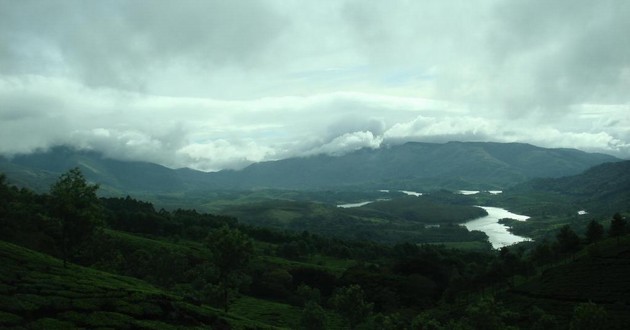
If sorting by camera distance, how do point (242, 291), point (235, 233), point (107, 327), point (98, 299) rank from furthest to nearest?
point (242, 291), point (235, 233), point (98, 299), point (107, 327)

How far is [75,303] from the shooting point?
59.7 m

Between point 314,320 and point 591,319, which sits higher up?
point 591,319

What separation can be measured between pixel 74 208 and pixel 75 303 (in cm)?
2407

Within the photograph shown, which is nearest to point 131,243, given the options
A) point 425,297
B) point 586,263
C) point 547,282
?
point 425,297

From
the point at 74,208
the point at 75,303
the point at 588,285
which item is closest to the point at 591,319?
the point at 588,285

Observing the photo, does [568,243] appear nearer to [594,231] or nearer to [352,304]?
[594,231]

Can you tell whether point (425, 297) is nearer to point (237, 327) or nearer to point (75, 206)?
point (237, 327)

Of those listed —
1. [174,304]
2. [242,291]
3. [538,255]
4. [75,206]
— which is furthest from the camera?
[538,255]

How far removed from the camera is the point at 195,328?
65.2 metres

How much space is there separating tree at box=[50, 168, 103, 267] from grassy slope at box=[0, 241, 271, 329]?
633 cm

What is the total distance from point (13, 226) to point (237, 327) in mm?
87885

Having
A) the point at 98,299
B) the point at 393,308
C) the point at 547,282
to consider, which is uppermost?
the point at 98,299

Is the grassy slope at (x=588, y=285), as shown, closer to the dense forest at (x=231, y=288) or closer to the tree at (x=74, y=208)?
the dense forest at (x=231, y=288)

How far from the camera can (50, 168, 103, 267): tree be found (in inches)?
3059
